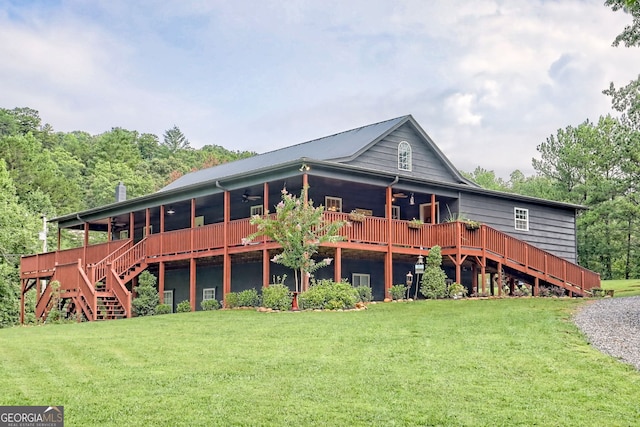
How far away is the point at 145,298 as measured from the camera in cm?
2597

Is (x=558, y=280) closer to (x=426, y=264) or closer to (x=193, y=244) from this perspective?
(x=426, y=264)

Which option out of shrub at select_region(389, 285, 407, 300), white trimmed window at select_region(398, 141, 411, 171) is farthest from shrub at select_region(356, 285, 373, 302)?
white trimmed window at select_region(398, 141, 411, 171)

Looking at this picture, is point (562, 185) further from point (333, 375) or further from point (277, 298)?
point (333, 375)

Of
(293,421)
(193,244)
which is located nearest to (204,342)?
(293,421)

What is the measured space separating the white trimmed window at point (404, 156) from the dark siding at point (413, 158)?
148 millimetres

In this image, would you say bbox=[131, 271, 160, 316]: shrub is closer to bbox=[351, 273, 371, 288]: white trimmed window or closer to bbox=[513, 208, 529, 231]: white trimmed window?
bbox=[351, 273, 371, 288]: white trimmed window

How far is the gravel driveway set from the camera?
39.7 ft

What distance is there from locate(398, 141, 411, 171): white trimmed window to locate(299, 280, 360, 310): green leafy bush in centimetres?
784

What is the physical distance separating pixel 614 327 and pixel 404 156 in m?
13.6

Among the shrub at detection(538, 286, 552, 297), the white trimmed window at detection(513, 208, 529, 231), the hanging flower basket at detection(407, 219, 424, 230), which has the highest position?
the white trimmed window at detection(513, 208, 529, 231)

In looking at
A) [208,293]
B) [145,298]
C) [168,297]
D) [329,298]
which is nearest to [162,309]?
[145,298]

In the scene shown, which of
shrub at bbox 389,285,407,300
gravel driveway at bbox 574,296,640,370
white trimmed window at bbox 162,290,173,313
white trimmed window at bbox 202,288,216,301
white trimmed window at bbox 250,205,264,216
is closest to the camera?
gravel driveway at bbox 574,296,640,370

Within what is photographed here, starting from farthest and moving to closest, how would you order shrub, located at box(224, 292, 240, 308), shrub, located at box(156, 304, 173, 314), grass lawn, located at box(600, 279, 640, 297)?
grass lawn, located at box(600, 279, 640, 297) → shrub, located at box(156, 304, 173, 314) → shrub, located at box(224, 292, 240, 308)

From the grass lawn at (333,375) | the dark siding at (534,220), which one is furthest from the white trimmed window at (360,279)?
the grass lawn at (333,375)
